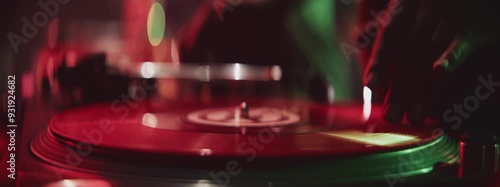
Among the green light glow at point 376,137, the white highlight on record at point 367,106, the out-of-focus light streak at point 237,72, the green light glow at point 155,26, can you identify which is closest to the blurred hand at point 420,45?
→ the green light glow at point 376,137

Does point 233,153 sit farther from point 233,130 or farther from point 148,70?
point 148,70

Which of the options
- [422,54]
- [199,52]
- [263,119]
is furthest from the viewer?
[199,52]

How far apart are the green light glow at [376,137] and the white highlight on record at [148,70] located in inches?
26.0

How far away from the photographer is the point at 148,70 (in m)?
1.43

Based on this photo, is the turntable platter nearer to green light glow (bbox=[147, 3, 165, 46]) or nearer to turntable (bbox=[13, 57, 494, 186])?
turntable (bbox=[13, 57, 494, 186])

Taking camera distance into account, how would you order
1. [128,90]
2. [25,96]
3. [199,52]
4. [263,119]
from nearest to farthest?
[25,96], [263,119], [128,90], [199,52]

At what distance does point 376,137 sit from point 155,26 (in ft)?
3.13

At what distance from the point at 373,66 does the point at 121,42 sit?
0.84 m

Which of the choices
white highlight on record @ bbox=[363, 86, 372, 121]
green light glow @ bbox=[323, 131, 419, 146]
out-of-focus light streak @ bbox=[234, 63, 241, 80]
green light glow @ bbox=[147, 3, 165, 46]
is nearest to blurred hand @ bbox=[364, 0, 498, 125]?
green light glow @ bbox=[323, 131, 419, 146]

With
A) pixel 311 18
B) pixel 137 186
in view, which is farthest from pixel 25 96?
pixel 311 18

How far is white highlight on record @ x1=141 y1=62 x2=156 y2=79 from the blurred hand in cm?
72

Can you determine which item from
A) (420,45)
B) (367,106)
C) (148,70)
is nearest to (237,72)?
(148,70)

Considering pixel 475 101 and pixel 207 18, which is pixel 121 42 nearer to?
pixel 207 18

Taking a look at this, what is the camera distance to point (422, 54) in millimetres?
871
